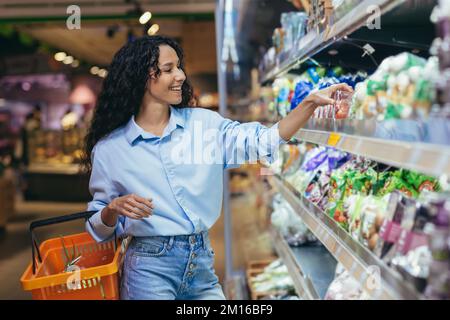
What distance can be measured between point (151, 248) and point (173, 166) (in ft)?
0.92

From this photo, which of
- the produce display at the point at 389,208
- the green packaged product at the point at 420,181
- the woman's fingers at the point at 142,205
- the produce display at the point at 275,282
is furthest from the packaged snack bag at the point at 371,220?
the produce display at the point at 275,282

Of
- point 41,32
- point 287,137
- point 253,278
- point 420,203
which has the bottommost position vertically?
point 253,278

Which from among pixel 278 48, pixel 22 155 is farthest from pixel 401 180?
pixel 22 155

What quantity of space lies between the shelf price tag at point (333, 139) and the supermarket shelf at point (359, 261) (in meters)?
0.28

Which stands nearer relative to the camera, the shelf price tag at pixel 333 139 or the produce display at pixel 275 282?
the shelf price tag at pixel 333 139

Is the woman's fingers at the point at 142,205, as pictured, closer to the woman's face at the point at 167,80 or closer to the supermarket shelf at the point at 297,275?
the woman's face at the point at 167,80

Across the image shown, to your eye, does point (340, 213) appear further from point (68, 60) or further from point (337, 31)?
point (68, 60)

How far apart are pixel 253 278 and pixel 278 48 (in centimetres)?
142

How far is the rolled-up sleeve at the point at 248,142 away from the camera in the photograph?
1741mm

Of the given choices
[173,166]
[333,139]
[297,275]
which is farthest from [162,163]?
[297,275]

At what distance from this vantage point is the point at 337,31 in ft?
5.21

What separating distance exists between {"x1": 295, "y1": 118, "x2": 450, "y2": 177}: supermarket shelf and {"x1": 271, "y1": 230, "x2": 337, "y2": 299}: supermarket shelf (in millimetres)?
998

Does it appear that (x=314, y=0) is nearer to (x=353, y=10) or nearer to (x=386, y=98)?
(x=353, y=10)

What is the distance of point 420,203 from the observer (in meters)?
1.17
